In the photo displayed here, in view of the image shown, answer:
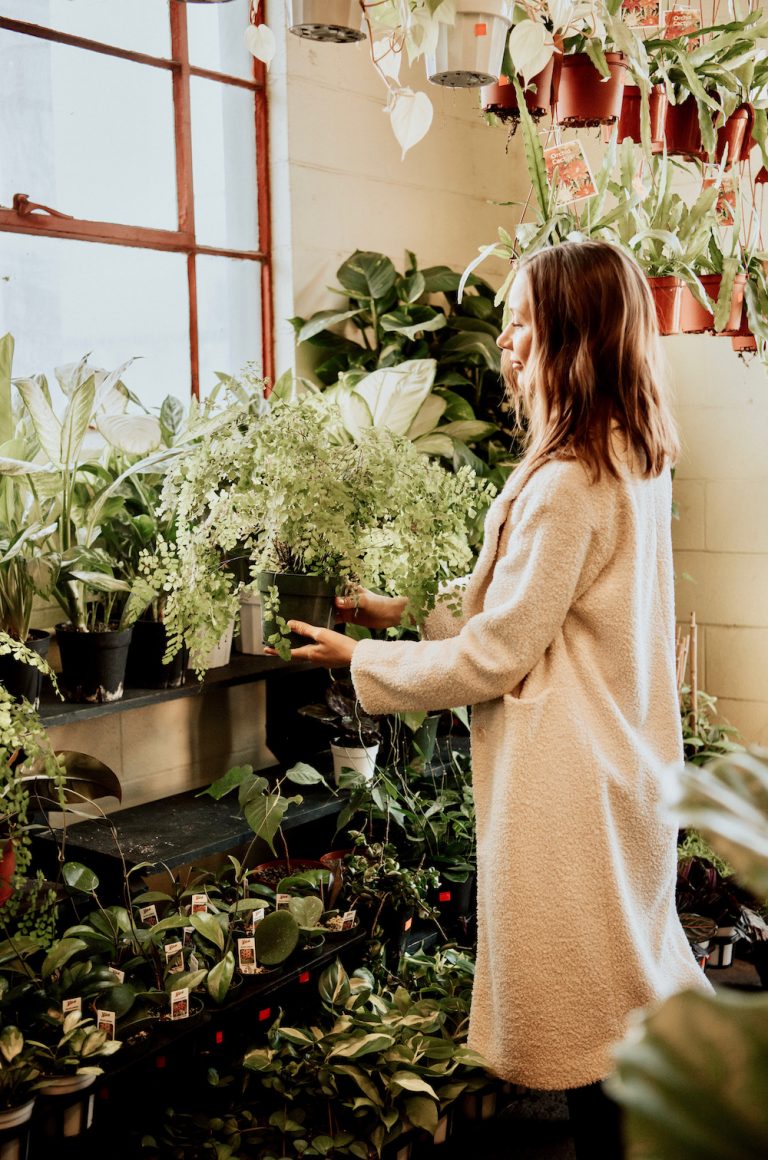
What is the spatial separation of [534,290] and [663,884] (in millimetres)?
867

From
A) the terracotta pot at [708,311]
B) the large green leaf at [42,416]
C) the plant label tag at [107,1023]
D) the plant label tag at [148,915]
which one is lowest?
the plant label tag at [107,1023]

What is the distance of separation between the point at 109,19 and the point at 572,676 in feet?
6.57

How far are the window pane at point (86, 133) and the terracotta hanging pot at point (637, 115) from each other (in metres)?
1.12

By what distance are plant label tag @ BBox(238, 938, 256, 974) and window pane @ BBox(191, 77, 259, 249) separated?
5.75ft

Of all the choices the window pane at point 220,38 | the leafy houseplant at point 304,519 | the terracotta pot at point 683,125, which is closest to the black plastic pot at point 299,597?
the leafy houseplant at point 304,519

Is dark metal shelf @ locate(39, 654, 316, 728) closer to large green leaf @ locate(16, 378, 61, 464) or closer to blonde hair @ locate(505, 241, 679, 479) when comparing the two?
large green leaf @ locate(16, 378, 61, 464)

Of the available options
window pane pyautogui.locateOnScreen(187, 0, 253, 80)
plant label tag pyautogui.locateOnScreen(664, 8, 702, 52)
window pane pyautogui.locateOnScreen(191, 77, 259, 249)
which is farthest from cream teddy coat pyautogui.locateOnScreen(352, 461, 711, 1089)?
window pane pyautogui.locateOnScreen(187, 0, 253, 80)

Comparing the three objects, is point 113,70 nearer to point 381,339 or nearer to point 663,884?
point 381,339

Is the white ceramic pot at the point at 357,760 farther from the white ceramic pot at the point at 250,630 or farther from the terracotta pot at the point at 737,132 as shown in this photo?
the terracotta pot at the point at 737,132

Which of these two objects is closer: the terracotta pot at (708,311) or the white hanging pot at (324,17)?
the white hanging pot at (324,17)

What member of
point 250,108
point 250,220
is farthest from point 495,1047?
point 250,108

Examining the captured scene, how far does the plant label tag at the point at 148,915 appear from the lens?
6.64ft

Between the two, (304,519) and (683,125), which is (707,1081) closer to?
(304,519)

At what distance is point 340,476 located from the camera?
181cm
